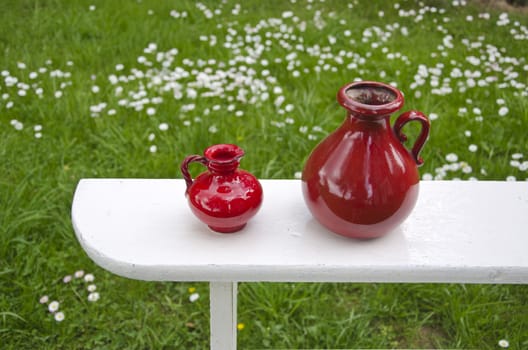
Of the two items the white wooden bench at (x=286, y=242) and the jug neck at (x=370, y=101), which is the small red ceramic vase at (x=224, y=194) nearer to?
the white wooden bench at (x=286, y=242)

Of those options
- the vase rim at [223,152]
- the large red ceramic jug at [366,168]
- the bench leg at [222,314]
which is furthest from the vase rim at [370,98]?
the bench leg at [222,314]

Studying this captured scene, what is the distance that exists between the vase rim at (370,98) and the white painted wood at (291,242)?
1.06ft

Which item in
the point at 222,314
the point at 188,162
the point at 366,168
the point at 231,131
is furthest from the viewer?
the point at 231,131

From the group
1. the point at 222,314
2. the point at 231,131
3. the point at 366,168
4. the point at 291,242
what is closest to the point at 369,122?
the point at 366,168

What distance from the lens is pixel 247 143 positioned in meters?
2.92

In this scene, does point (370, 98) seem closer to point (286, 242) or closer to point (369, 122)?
point (369, 122)

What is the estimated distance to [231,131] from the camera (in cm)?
300

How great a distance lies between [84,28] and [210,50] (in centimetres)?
90

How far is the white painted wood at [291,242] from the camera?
1.33 meters

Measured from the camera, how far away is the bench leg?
5.09 feet

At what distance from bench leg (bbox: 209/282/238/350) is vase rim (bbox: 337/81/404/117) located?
22.5 inches

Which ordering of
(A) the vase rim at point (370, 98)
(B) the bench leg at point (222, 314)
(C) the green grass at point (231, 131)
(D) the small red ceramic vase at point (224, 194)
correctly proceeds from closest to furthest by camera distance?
(A) the vase rim at point (370, 98)
(D) the small red ceramic vase at point (224, 194)
(B) the bench leg at point (222, 314)
(C) the green grass at point (231, 131)

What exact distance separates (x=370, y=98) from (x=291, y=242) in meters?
0.37

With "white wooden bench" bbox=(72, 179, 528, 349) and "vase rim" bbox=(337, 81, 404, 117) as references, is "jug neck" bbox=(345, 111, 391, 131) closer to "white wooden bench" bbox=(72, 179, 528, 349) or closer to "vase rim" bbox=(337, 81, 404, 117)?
"vase rim" bbox=(337, 81, 404, 117)
